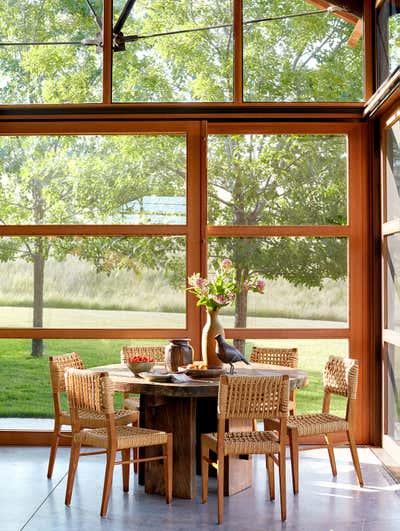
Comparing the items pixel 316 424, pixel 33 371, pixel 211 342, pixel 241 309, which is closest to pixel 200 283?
pixel 211 342

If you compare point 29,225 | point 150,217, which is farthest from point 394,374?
point 29,225

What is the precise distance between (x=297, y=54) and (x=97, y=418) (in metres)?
3.44

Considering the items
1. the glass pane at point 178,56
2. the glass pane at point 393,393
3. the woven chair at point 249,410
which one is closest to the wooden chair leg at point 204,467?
the woven chair at point 249,410

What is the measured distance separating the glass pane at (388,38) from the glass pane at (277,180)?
76 cm

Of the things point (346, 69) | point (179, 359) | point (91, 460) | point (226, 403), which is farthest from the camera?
point (346, 69)

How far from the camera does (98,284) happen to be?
6.73 metres

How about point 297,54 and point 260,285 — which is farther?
point 297,54

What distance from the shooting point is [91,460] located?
20.1 ft

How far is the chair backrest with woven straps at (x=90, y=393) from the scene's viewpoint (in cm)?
469

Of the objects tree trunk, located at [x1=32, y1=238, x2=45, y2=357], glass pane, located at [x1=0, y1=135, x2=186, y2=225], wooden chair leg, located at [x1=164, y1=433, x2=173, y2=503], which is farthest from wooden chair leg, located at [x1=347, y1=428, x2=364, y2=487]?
tree trunk, located at [x1=32, y1=238, x2=45, y2=357]

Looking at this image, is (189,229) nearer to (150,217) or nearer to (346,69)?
(150,217)

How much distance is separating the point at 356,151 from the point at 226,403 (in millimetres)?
3017

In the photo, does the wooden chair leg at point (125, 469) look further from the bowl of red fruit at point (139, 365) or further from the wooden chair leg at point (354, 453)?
the wooden chair leg at point (354, 453)

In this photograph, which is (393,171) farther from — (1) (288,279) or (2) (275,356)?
(2) (275,356)
